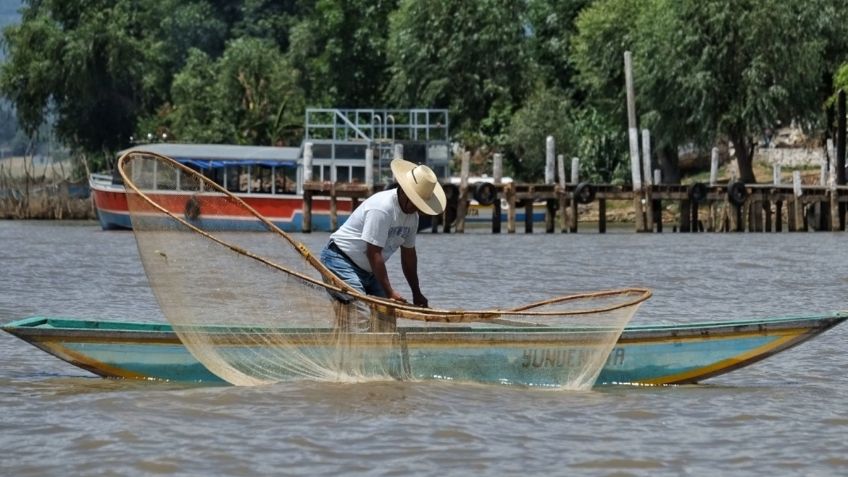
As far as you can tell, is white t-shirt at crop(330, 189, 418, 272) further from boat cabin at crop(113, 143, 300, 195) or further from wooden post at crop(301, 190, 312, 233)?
boat cabin at crop(113, 143, 300, 195)

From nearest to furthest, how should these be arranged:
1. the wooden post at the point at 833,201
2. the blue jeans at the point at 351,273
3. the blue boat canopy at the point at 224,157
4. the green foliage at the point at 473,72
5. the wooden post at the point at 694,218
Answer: the blue jeans at the point at 351,273, the wooden post at the point at 833,201, the wooden post at the point at 694,218, the blue boat canopy at the point at 224,157, the green foliage at the point at 473,72

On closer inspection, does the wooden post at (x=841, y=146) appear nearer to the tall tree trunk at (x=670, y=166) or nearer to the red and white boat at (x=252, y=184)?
the tall tree trunk at (x=670, y=166)

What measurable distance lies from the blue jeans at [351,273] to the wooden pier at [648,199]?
91.3 feet

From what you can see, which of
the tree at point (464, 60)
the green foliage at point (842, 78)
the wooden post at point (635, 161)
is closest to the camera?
the wooden post at point (635, 161)

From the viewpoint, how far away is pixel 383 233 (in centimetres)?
1175

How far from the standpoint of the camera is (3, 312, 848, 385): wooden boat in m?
11.8

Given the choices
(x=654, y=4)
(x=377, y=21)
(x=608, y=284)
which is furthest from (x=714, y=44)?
(x=608, y=284)

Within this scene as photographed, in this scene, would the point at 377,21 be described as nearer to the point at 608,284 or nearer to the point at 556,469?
the point at 608,284

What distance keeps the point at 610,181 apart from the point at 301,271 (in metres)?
44.3

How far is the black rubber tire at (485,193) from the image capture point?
134ft

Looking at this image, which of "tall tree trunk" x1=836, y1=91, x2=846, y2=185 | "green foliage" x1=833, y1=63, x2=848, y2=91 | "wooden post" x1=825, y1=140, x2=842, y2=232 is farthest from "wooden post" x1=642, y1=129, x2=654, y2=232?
"tall tree trunk" x1=836, y1=91, x2=846, y2=185

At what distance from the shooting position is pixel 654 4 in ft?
165

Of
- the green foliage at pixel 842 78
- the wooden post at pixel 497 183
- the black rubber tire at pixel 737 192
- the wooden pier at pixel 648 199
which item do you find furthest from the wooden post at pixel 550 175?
the green foliage at pixel 842 78

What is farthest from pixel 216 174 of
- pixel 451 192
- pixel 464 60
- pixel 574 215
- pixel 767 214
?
pixel 767 214
